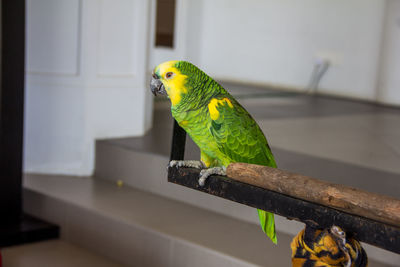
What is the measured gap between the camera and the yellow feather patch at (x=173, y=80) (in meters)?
0.96

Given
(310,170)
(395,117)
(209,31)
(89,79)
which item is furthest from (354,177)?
(209,31)

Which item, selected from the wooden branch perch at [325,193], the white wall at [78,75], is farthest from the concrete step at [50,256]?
the wooden branch perch at [325,193]

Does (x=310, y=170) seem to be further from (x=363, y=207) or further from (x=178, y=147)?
(x=363, y=207)

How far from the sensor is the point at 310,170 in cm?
251

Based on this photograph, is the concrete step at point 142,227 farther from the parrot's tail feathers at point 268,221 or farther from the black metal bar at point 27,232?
the parrot's tail feathers at point 268,221

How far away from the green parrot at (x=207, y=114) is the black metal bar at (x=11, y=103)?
1653 millimetres

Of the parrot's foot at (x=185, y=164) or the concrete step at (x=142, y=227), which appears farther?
the concrete step at (x=142, y=227)

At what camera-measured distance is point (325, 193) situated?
805mm

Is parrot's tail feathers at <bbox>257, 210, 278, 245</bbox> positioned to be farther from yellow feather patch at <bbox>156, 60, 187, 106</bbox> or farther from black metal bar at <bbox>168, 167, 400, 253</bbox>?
Result: yellow feather patch at <bbox>156, 60, 187, 106</bbox>

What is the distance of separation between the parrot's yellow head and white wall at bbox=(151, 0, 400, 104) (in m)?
3.64

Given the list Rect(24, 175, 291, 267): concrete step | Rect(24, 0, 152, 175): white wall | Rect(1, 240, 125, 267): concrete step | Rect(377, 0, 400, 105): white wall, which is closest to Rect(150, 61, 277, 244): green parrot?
Rect(24, 175, 291, 267): concrete step

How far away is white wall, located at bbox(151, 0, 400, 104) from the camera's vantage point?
202 inches

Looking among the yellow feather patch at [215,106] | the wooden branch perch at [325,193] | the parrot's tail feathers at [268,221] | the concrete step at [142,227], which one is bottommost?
the concrete step at [142,227]

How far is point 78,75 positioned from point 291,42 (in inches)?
130
